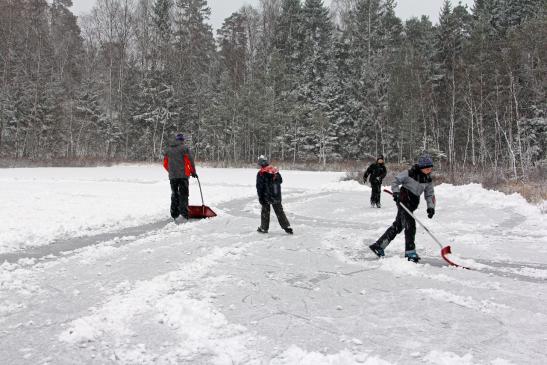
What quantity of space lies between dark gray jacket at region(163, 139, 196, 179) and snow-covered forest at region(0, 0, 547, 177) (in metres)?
31.1

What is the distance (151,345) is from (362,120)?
4454 centimetres

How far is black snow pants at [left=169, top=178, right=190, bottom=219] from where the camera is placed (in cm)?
1130

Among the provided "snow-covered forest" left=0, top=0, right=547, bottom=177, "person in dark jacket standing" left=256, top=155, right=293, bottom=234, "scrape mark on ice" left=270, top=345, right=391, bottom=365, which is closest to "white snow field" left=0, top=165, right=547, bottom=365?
"scrape mark on ice" left=270, top=345, right=391, bottom=365

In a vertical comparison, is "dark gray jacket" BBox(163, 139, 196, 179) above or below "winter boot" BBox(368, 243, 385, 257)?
above

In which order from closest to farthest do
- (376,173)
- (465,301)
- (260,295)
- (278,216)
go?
(465,301), (260,295), (278,216), (376,173)

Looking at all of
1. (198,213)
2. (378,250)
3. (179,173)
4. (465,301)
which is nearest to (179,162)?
(179,173)

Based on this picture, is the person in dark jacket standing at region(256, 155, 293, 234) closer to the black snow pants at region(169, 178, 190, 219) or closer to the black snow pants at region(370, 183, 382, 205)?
the black snow pants at region(169, 178, 190, 219)

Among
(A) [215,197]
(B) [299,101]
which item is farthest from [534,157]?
(A) [215,197]

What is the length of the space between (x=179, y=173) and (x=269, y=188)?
271 cm

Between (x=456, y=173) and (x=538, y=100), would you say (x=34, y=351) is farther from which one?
(x=538, y=100)

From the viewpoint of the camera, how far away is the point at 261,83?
43938 mm

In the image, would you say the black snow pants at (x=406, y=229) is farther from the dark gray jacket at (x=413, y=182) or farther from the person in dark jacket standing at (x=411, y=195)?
the dark gray jacket at (x=413, y=182)

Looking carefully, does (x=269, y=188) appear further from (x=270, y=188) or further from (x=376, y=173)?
(x=376, y=173)

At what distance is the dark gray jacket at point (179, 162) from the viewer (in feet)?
37.1
